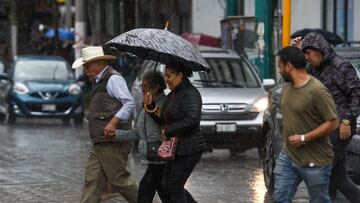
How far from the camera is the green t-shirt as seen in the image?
7773 mm

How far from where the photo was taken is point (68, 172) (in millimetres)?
14164

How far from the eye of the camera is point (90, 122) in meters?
9.58

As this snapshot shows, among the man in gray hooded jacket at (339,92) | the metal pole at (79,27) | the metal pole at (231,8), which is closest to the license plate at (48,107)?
the metal pole at (231,8)

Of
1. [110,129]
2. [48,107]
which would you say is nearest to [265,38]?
[48,107]

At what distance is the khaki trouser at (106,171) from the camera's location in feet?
31.2

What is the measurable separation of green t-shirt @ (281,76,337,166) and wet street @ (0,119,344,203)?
3.58 m

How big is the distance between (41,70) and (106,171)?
50.1 ft

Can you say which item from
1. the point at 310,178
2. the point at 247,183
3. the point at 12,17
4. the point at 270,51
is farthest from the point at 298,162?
the point at 12,17

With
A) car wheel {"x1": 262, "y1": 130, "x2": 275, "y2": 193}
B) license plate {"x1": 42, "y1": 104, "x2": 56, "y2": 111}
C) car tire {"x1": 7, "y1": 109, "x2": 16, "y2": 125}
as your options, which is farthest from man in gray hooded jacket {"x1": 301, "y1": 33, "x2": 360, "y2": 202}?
car tire {"x1": 7, "y1": 109, "x2": 16, "y2": 125}

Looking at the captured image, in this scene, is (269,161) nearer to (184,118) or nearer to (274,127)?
(274,127)

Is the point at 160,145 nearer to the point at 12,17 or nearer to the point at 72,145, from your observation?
the point at 72,145

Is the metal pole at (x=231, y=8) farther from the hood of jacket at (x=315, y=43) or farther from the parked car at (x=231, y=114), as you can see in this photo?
the hood of jacket at (x=315, y=43)

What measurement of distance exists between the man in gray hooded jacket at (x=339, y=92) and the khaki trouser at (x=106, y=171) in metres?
1.91

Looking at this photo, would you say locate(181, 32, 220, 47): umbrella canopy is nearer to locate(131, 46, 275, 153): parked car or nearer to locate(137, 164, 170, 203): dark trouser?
locate(131, 46, 275, 153): parked car
